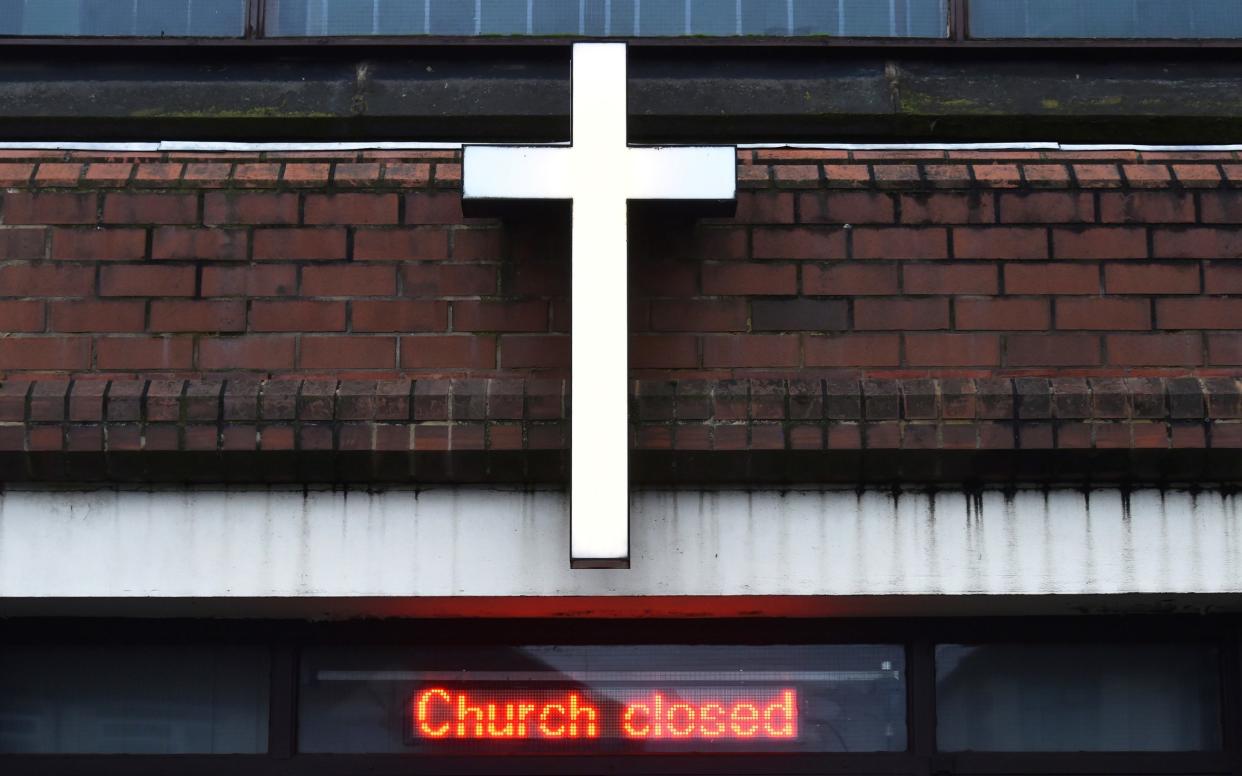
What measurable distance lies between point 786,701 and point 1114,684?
3.11 ft

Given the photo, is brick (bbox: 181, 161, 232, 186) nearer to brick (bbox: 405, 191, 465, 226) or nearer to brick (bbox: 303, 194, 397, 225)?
brick (bbox: 303, 194, 397, 225)

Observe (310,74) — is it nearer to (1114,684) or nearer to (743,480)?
(743,480)

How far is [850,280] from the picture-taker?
376 cm

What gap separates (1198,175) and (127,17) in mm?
3093

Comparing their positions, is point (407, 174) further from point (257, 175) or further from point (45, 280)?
point (45, 280)

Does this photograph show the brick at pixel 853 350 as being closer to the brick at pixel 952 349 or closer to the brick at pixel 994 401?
the brick at pixel 952 349

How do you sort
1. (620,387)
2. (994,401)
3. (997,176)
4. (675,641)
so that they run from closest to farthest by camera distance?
(620,387) < (994,401) < (997,176) < (675,641)

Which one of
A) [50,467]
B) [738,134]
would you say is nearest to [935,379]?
[738,134]

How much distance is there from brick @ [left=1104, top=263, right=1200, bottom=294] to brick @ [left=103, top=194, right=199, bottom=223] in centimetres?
248

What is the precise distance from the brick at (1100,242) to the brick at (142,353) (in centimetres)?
235

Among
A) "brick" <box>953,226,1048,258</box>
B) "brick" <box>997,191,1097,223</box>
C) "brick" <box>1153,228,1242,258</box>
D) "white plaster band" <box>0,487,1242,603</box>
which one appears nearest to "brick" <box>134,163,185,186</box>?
"white plaster band" <box>0,487,1242,603</box>

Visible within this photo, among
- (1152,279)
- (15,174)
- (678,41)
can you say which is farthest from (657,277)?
(15,174)

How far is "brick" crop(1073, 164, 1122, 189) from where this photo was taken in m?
3.81

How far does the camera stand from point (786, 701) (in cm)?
400
